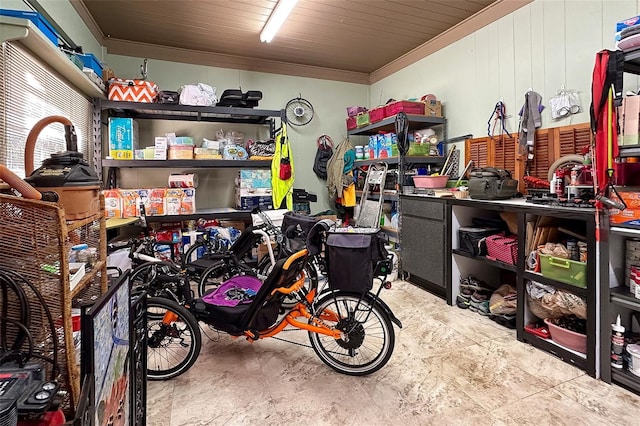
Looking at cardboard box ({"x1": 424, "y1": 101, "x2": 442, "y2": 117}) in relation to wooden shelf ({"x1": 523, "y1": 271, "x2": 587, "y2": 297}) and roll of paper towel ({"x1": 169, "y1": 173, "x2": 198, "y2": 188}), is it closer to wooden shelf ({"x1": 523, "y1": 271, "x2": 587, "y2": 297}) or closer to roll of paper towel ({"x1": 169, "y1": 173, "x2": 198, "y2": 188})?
wooden shelf ({"x1": 523, "y1": 271, "x2": 587, "y2": 297})

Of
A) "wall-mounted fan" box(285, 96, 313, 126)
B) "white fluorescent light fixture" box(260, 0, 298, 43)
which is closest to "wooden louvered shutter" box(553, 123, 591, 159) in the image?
"white fluorescent light fixture" box(260, 0, 298, 43)

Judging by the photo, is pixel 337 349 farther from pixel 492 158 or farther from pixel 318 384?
pixel 492 158

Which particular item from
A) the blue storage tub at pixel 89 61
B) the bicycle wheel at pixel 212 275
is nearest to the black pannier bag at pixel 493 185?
the bicycle wheel at pixel 212 275

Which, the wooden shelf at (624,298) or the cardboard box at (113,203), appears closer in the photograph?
the wooden shelf at (624,298)

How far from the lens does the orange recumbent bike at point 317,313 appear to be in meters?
2.17

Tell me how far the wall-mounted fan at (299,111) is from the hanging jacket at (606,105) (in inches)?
157

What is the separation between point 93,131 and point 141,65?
1.26m

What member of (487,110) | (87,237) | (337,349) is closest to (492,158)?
(487,110)

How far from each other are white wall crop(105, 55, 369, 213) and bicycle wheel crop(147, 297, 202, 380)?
2.86 m

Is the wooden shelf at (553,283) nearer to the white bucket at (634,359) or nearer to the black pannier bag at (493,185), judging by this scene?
the white bucket at (634,359)

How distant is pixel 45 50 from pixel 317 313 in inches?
100

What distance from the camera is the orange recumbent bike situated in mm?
2168

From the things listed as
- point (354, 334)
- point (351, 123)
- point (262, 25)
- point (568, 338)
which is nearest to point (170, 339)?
point (354, 334)

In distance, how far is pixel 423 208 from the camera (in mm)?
3877
